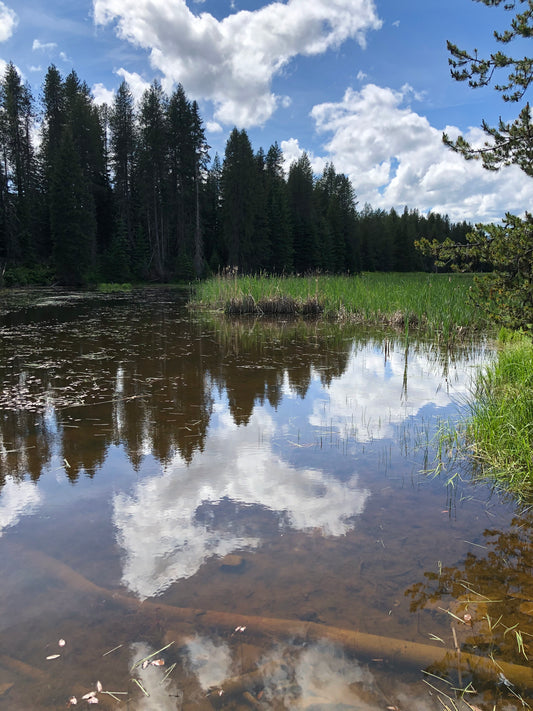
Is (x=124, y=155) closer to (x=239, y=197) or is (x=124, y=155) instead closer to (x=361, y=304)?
(x=239, y=197)

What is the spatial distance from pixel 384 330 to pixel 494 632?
9.64m

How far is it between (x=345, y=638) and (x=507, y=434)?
2402 mm

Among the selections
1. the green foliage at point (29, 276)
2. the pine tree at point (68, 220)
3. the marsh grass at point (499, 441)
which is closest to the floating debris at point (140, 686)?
the marsh grass at point (499, 441)

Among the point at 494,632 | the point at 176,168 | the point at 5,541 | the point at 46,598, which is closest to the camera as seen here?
the point at 494,632

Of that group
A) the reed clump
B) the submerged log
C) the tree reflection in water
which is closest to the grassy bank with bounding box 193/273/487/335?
the reed clump

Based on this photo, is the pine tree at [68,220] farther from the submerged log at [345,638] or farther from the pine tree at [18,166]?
the submerged log at [345,638]

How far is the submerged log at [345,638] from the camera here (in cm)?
172

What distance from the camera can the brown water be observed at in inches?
67.4

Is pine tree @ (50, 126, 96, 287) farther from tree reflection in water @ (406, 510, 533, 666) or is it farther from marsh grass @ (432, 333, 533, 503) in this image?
tree reflection in water @ (406, 510, 533, 666)

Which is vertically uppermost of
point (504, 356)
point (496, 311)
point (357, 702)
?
point (496, 311)

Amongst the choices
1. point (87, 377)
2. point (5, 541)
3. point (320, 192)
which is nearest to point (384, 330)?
point (87, 377)

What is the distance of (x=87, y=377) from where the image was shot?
250 inches

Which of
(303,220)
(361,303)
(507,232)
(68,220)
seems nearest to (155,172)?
(68,220)

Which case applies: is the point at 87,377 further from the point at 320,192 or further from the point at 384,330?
the point at 320,192
